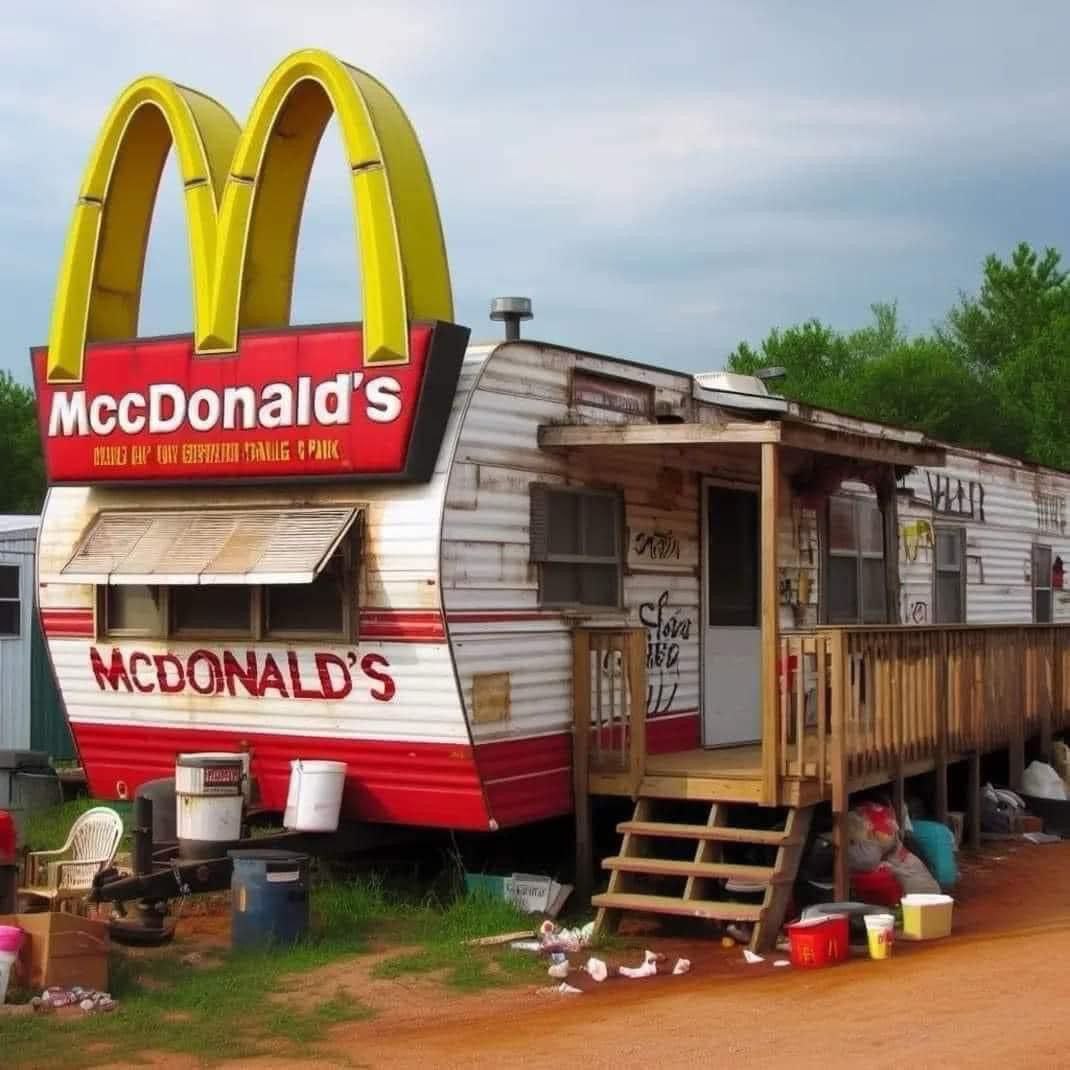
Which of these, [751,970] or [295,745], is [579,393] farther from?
[751,970]

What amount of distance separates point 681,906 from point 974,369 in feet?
158

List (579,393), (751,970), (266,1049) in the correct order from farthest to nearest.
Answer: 1. (579,393)
2. (751,970)
3. (266,1049)

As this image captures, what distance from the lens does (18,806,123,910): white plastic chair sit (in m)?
9.55

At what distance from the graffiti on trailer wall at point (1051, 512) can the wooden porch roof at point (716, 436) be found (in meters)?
8.00

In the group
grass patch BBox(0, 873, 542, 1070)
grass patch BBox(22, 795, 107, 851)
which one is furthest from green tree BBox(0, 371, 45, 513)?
grass patch BBox(0, 873, 542, 1070)

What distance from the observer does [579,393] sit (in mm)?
11180

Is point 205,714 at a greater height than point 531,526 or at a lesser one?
lesser

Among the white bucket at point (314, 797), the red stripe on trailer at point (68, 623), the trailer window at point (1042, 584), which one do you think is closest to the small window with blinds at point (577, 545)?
the white bucket at point (314, 797)

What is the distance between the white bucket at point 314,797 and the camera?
10.3 meters

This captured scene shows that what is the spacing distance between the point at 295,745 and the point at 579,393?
9.73 ft

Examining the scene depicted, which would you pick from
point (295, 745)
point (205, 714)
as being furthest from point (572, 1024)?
point (205, 714)

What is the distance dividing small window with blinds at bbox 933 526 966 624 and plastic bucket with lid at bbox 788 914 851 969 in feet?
24.3

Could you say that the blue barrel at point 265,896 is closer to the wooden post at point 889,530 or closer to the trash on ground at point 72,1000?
the trash on ground at point 72,1000

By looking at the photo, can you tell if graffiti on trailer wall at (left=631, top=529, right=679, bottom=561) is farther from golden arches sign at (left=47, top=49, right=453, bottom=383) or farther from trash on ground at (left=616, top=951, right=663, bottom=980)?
trash on ground at (left=616, top=951, right=663, bottom=980)
